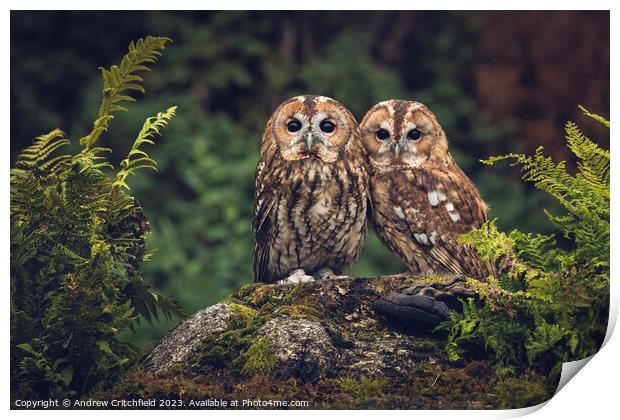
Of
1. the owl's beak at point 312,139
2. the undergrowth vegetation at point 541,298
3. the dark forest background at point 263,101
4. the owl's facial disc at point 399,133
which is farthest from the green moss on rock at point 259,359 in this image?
the dark forest background at point 263,101

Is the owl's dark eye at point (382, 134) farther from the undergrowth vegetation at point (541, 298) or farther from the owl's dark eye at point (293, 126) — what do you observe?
the undergrowth vegetation at point (541, 298)

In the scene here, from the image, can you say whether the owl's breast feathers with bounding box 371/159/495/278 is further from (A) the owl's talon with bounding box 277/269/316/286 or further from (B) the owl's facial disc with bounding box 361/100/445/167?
(A) the owl's talon with bounding box 277/269/316/286

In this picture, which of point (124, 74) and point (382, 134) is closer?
point (124, 74)

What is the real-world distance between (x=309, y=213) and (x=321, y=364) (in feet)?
2.05

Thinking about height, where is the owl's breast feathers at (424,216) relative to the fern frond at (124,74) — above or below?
below

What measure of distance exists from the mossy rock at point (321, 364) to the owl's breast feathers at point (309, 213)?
1.28 feet

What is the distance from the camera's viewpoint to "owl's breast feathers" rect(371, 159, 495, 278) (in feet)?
8.59

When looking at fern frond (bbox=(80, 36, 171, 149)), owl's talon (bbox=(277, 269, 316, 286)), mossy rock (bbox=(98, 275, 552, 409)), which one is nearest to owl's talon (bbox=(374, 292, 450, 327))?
mossy rock (bbox=(98, 275, 552, 409))

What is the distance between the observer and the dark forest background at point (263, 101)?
364 cm

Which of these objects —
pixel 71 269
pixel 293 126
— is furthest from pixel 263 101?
pixel 71 269

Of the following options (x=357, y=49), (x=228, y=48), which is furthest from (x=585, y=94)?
(x=228, y=48)

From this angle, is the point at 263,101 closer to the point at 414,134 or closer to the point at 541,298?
the point at 414,134

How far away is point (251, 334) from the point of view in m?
2.24

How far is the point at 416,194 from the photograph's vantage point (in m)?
2.67
